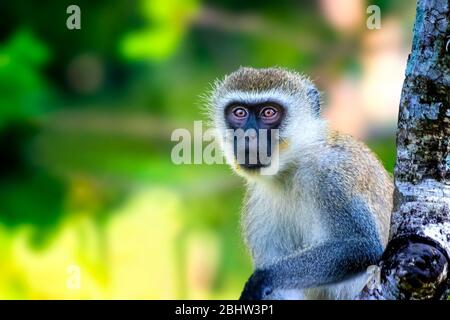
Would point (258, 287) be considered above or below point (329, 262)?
below

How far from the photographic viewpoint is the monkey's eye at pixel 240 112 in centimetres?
547

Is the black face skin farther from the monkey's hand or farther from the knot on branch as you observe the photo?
the knot on branch

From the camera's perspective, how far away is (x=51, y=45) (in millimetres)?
10445

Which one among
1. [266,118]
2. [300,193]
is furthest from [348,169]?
[266,118]

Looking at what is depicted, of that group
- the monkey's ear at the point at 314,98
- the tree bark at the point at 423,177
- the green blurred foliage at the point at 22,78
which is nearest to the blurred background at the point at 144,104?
the green blurred foliage at the point at 22,78

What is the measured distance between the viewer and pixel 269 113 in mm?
5430

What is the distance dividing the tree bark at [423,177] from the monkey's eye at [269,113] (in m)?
1.60

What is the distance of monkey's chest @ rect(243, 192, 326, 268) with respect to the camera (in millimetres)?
5309

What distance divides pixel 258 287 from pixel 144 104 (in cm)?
599

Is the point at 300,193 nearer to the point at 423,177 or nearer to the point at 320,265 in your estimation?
the point at 320,265

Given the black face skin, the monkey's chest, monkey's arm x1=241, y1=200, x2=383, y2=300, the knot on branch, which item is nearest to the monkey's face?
the black face skin

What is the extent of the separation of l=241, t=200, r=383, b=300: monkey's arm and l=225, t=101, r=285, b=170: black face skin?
0.68 meters

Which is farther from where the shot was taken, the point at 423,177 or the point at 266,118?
the point at 266,118

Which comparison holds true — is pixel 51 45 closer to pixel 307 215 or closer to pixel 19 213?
pixel 19 213
